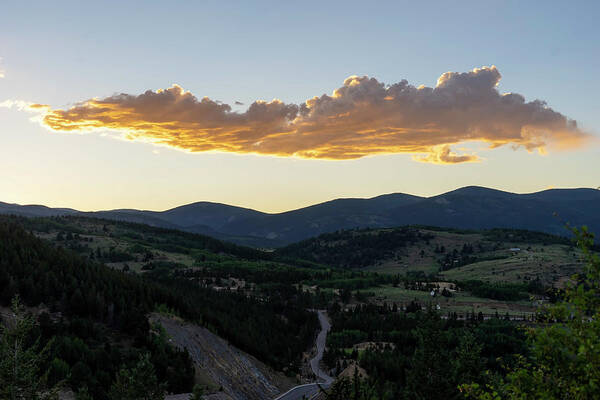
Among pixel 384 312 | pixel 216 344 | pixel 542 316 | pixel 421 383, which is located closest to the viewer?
pixel 542 316

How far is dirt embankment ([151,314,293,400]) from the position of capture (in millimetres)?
67250

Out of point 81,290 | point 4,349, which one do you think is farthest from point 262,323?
point 4,349

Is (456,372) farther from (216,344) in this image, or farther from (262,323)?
(262,323)

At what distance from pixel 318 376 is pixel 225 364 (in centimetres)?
2406

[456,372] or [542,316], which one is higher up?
[542,316]

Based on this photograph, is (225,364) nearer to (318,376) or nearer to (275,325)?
(318,376)

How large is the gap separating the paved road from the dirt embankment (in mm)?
2641

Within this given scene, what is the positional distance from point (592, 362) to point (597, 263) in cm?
346

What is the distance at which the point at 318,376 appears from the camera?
8862cm

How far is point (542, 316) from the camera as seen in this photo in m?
18.5

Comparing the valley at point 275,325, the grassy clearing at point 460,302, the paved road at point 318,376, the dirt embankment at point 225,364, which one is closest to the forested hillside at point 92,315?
the valley at point 275,325

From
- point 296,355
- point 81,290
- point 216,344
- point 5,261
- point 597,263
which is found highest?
point 597,263

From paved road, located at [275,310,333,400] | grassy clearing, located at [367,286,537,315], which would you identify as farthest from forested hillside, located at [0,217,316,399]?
grassy clearing, located at [367,286,537,315]

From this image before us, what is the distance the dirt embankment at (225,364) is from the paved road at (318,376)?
104 inches
